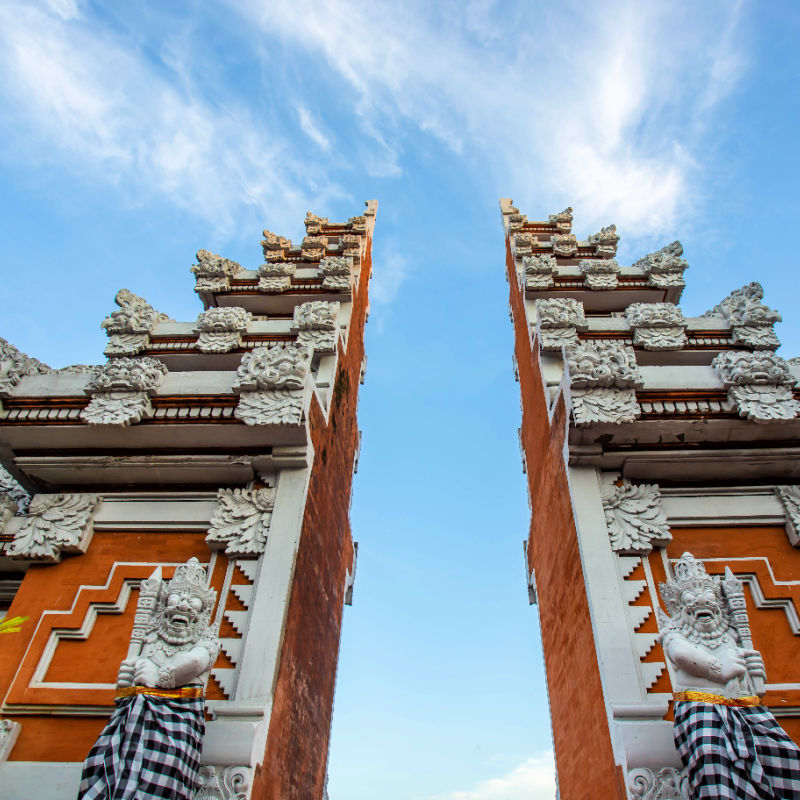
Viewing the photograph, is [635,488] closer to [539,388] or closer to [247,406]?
[539,388]

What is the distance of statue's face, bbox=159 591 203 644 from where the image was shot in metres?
6.49

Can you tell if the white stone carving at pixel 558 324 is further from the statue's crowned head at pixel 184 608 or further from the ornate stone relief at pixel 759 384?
the statue's crowned head at pixel 184 608

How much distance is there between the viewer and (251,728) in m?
6.94

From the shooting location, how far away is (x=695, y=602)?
21.1 ft

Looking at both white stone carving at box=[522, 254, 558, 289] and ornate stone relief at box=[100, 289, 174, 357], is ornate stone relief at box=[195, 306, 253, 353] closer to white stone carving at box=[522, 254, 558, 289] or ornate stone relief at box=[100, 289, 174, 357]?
ornate stone relief at box=[100, 289, 174, 357]

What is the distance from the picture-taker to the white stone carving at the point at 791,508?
9.01 m

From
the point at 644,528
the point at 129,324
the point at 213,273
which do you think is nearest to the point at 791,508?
the point at 644,528

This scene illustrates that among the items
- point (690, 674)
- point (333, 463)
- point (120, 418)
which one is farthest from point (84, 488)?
point (690, 674)

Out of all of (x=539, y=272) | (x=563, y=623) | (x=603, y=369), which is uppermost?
(x=539, y=272)

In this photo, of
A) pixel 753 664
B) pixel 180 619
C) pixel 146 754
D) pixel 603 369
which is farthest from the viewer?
pixel 603 369

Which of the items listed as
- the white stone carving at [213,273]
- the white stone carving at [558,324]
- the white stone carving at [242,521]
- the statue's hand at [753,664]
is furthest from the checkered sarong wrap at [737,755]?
the white stone carving at [213,273]

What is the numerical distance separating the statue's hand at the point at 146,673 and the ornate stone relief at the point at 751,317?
39.0 ft

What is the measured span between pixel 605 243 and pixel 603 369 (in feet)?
37.2

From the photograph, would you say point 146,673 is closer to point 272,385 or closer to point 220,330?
point 272,385
